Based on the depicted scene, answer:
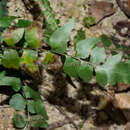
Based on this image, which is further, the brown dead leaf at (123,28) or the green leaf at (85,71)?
the brown dead leaf at (123,28)

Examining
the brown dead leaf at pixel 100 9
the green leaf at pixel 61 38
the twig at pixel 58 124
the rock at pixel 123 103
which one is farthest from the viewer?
the brown dead leaf at pixel 100 9

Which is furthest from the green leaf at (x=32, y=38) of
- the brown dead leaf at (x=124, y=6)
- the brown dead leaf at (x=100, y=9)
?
the brown dead leaf at (x=124, y=6)

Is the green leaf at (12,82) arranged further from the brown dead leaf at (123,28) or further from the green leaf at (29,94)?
the brown dead leaf at (123,28)

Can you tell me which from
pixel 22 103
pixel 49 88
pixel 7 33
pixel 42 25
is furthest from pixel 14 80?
pixel 42 25

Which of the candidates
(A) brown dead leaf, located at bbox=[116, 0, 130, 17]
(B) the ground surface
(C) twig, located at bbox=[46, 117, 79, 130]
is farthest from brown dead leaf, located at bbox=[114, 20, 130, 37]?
(C) twig, located at bbox=[46, 117, 79, 130]

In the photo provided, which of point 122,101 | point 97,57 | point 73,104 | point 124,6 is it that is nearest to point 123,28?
point 124,6

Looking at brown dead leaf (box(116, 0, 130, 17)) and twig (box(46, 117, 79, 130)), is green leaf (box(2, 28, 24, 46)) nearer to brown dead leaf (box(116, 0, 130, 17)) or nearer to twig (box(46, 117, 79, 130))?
twig (box(46, 117, 79, 130))

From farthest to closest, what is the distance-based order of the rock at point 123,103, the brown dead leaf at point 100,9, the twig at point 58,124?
the brown dead leaf at point 100,9 → the rock at point 123,103 → the twig at point 58,124
